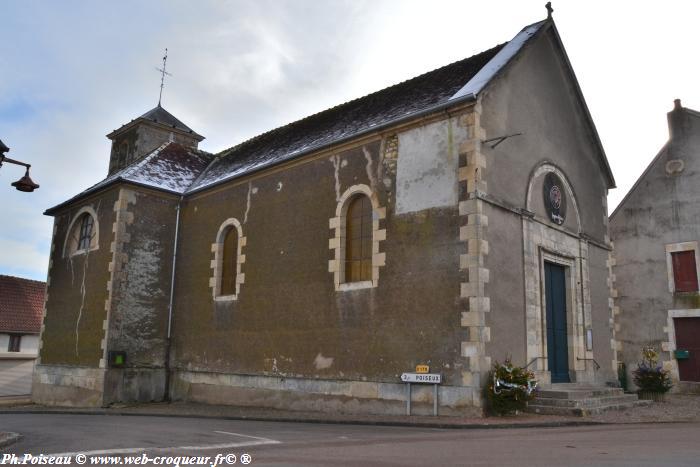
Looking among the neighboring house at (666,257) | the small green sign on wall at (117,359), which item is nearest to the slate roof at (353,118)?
the small green sign on wall at (117,359)

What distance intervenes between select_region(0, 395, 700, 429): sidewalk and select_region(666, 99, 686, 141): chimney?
968 cm

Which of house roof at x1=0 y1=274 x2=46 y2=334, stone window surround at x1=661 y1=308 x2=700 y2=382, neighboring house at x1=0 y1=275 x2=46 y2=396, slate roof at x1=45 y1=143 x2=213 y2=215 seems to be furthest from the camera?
house roof at x1=0 y1=274 x2=46 y2=334

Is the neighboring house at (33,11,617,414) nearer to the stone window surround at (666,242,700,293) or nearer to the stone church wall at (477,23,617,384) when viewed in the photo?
the stone church wall at (477,23,617,384)

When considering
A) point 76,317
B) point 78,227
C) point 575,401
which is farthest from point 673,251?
point 78,227

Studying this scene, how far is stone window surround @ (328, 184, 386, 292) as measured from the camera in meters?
12.0

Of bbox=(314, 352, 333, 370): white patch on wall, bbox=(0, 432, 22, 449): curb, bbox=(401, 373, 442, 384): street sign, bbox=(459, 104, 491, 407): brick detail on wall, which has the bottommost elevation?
bbox=(0, 432, 22, 449): curb

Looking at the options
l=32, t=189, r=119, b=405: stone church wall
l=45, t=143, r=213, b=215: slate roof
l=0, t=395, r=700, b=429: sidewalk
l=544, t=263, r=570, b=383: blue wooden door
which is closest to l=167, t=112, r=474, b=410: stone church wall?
l=0, t=395, r=700, b=429: sidewalk

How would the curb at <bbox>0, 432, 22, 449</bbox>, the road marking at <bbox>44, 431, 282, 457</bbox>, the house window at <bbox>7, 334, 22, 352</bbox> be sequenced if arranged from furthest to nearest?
the house window at <bbox>7, 334, 22, 352</bbox> → the curb at <bbox>0, 432, 22, 449</bbox> → the road marking at <bbox>44, 431, 282, 457</bbox>

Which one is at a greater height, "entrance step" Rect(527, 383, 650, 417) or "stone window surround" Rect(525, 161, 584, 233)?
"stone window surround" Rect(525, 161, 584, 233)

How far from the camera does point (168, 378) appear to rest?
53.2ft

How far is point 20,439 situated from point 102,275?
335 inches

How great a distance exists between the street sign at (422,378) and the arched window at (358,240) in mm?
2294

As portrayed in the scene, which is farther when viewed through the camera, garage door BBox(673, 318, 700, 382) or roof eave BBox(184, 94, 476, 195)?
garage door BBox(673, 318, 700, 382)

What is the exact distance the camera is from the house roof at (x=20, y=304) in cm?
2665
